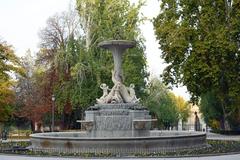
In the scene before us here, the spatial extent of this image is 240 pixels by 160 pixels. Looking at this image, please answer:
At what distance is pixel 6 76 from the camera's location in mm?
48375

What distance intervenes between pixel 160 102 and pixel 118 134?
54.5 meters

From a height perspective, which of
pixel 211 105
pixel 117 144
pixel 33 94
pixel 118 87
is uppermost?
pixel 33 94

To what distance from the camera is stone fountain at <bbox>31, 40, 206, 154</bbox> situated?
21094 millimetres

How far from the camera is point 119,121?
26.2m

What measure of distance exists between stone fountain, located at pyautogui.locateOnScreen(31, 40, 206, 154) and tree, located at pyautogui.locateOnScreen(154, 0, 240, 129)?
1229cm

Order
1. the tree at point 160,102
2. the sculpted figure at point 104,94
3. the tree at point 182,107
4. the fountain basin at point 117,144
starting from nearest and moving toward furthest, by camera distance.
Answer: the fountain basin at point 117,144 → the sculpted figure at point 104,94 → the tree at point 160,102 → the tree at point 182,107

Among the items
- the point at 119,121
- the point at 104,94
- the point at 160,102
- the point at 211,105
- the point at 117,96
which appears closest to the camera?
the point at 119,121

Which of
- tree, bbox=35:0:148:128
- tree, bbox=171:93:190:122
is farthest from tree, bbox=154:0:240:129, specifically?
tree, bbox=171:93:190:122

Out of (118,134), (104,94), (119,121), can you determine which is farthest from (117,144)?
(104,94)

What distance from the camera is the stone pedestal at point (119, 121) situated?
26.0m

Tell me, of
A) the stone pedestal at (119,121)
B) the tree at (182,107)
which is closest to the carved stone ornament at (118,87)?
the stone pedestal at (119,121)

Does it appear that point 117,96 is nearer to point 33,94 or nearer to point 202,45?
point 202,45

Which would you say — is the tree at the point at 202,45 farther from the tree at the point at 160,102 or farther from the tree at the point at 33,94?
the tree at the point at 160,102

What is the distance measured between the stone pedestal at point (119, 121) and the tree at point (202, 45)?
13.6 meters
